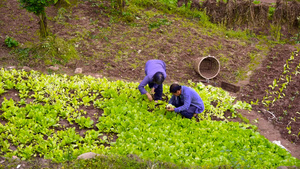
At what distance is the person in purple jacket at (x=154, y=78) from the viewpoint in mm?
6143

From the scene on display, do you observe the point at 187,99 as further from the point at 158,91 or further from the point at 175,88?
the point at 158,91

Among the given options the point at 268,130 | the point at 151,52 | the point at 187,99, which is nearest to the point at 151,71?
the point at 187,99

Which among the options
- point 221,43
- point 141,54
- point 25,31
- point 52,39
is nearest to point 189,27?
point 221,43

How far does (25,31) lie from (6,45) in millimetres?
1395

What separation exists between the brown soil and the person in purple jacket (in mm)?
2001

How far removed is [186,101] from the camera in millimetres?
6039

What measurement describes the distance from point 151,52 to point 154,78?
14.1 feet

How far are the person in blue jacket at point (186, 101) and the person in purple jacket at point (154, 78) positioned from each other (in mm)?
484

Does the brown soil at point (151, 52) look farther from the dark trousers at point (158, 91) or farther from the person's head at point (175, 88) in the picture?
the person's head at point (175, 88)

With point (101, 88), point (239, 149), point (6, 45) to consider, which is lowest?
point (239, 149)

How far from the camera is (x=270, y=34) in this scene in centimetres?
1248

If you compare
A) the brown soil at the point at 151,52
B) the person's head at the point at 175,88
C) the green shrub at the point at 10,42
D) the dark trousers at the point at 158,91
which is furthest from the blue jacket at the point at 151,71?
the green shrub at the point at 10,42

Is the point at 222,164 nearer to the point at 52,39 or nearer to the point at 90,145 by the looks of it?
the point at 90,145

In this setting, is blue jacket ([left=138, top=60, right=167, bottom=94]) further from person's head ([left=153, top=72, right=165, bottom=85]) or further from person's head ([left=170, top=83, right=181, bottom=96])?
person's head ([left=170, top=83, right=181, bottom=96])
